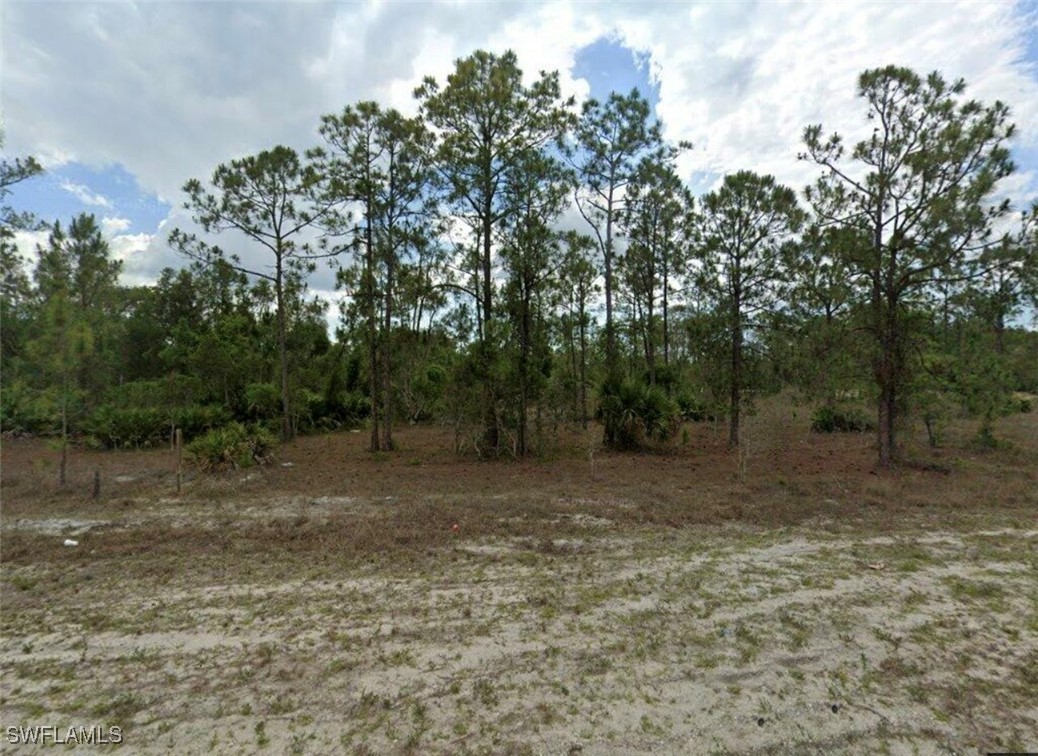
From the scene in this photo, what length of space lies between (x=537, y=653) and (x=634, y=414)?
1192cm

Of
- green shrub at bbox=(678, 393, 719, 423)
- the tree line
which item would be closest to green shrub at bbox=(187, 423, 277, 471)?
the tree line

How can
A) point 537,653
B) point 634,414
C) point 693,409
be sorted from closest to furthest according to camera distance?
A: point 537,653
point 634,414
point 693,409

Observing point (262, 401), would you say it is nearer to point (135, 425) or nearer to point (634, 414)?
point (135, 425)

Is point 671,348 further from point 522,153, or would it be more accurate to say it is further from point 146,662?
point 146,662

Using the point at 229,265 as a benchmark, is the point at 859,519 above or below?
below

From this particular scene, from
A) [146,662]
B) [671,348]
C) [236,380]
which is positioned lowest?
[146,662]

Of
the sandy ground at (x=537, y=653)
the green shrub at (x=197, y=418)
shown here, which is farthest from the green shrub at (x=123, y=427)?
the sandy ground at (x=537, y=653)

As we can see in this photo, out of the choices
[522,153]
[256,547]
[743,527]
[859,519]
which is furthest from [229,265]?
[859,519]

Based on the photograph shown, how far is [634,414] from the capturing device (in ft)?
49.2

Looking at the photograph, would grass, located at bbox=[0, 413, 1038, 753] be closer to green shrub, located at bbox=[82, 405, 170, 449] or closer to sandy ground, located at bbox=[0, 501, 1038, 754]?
sandy ground, located at bbox=[0, 501, 1038, 754]

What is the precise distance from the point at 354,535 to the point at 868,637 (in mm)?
5297

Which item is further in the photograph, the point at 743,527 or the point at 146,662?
the point at 743,527

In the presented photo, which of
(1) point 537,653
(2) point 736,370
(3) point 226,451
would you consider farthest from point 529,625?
(2) point 736,370

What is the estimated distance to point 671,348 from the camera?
2841 cm
